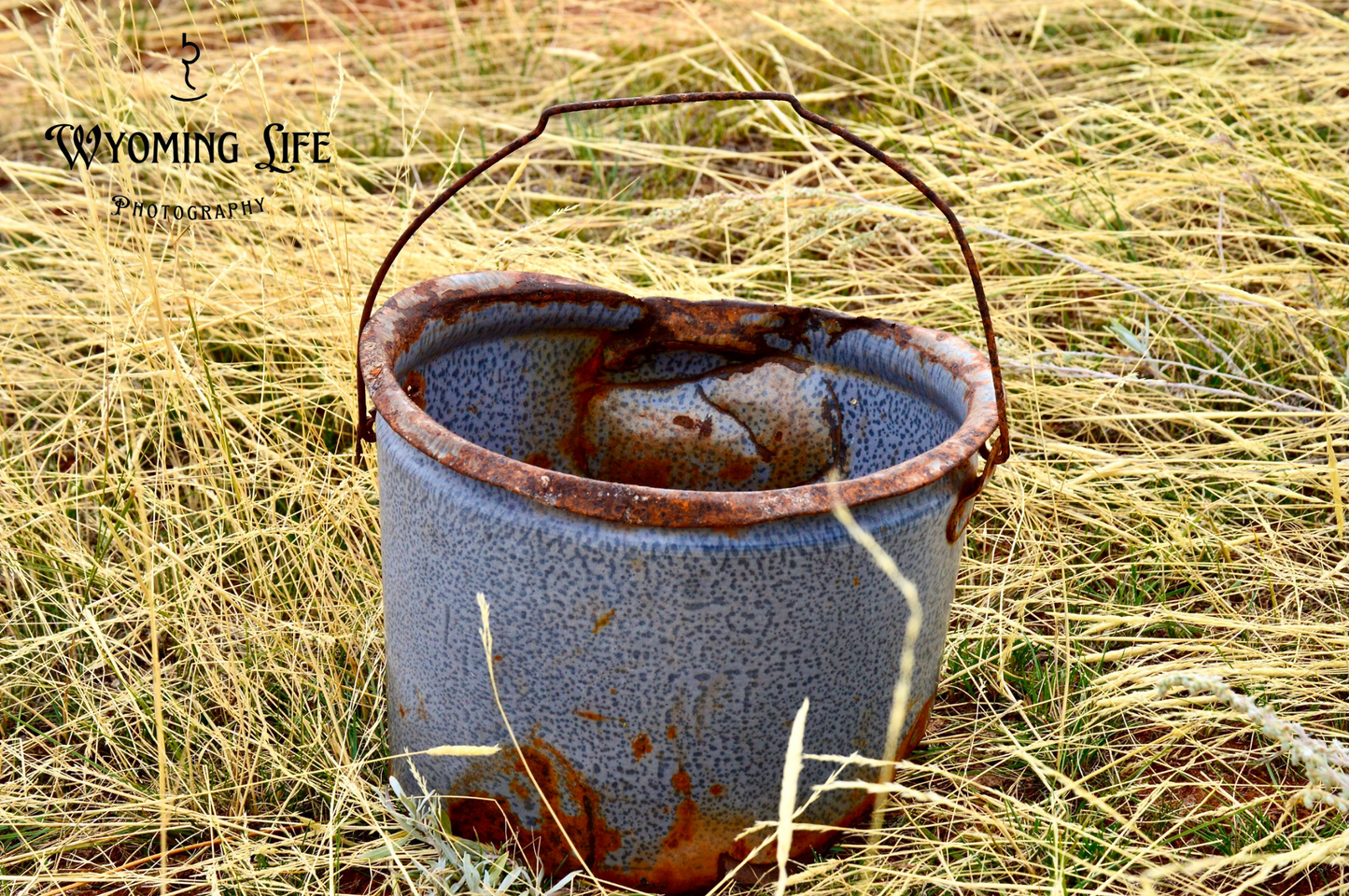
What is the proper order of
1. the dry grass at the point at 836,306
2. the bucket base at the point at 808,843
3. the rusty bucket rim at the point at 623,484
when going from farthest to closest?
the dry grass at the point at 836,306 → the bucket base at the point at 808,843 → the rusty bucket rim at the point at 623,484

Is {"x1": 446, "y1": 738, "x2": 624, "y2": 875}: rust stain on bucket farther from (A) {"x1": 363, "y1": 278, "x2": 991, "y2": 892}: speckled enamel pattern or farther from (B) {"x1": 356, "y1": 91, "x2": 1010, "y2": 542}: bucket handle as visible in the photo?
(B) {"x1": 356, "y1": 91, "x2": 1010, "y2": 542}: bucket handle

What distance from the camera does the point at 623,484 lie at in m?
1.34

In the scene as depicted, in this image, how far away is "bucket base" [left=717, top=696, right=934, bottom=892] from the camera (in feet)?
5.05

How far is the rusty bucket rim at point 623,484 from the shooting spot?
1275mm

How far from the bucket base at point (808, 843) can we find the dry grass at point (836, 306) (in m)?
0.04

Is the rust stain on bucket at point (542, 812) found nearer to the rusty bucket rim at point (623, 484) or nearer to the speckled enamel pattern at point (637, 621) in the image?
the speckled enamel pattern at point (637, 621)

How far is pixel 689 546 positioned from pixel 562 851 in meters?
0.49

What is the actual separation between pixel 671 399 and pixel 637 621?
591 mm

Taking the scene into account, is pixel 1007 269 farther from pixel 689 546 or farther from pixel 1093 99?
pixel 689 546

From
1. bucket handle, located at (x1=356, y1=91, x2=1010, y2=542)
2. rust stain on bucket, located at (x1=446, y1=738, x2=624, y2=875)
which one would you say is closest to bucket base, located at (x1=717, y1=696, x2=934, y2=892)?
rust stain on bucket, located at (x1=446, y1=738, x2=624, y2=875)

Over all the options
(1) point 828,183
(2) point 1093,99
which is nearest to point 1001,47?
(2) point 1093,99

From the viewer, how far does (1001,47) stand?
145 inches

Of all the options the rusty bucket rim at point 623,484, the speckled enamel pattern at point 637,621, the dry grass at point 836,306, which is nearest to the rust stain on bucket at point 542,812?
the speckled enamel pattern at point 637,621

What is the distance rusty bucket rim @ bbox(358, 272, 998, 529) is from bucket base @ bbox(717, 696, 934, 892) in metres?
0.39
